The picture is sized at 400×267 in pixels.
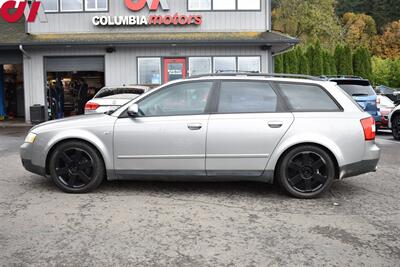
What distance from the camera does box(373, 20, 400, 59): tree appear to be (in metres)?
59.8

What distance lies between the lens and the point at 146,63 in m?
18.8

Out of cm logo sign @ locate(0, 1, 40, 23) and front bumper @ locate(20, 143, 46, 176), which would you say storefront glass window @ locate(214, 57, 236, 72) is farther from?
front bumper @ locate(20, 143, 46, 176)

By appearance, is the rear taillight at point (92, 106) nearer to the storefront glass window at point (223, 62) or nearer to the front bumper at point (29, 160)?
the front bumper at point (29, 160)

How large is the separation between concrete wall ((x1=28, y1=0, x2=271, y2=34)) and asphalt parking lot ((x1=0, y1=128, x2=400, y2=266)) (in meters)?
12.8

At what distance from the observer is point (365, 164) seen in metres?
6.11

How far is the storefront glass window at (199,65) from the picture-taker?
18.7 metres

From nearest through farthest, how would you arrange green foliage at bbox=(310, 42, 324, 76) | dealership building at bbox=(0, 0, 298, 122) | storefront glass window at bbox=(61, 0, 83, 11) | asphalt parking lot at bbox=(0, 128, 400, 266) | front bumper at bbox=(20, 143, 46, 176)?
asphalt parking lot at bbox=(0, 128, 400, 266), front bumper at bbox=(20, 143, 46, 176), dealership building at bbox=(0, 0, 298, 122), storefront glass window at bbox=(61, 0, 83, 11), green foliage at bbox=(310, 42, 324, 76)

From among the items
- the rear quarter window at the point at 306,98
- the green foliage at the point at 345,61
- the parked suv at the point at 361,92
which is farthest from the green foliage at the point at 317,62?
the rear quarter window at the point at 306,98

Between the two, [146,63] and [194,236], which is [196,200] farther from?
[146,63]

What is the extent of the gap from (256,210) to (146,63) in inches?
551

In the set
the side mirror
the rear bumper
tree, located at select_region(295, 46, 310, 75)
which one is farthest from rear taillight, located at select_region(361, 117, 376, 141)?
tree, located at select_region(295, 46, 310, 75)

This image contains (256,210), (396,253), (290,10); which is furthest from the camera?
(290,10)

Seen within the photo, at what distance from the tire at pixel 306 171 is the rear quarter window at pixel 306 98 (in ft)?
1.80

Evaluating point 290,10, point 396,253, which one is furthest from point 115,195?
point 290,10
